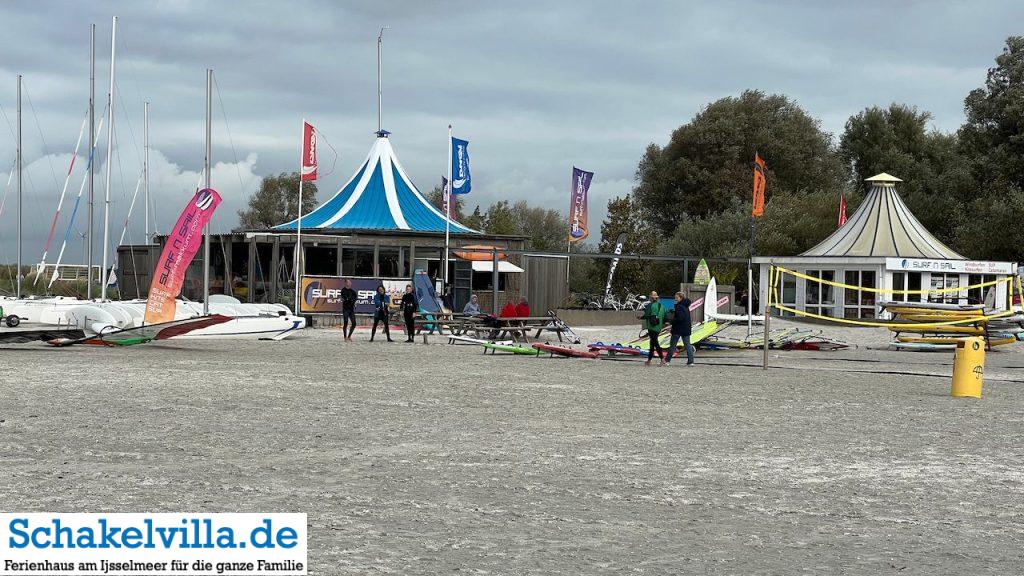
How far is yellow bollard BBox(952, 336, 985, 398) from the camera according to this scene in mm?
16422

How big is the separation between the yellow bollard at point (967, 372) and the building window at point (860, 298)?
2845cm

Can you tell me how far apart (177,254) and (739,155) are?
51.2 meters

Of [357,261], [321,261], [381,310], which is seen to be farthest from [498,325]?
[321,261]

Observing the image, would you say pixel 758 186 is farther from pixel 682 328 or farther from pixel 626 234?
pixel 626 234

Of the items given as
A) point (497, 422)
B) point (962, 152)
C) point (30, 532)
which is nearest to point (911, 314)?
point (497, 422)

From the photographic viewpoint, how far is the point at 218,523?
554 centimetres

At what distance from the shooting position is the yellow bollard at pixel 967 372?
647 inches

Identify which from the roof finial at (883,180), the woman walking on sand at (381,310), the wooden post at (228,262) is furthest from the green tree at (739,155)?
the woman walking on sand at (381,310)

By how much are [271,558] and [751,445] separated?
20.8 ft

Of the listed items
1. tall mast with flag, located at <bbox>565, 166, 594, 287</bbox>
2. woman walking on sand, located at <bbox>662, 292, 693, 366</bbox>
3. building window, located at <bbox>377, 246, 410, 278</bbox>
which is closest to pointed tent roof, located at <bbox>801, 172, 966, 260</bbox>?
tall mast with flag, located at <bbox>565, 166, 594, 287</bbox>

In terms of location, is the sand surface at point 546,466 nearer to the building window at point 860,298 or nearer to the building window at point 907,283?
the building window at point 860,298

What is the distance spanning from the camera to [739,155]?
231ft

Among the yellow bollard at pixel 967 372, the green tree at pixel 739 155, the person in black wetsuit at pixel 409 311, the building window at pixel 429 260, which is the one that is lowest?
the yellow bollard at pixel 967 372

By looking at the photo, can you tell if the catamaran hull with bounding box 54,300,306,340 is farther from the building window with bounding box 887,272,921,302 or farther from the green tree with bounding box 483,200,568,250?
the green tree with bounding box 483,200,568,250
